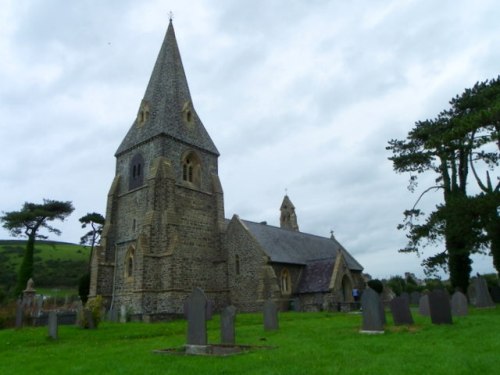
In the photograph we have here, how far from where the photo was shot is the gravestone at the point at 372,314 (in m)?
12.1

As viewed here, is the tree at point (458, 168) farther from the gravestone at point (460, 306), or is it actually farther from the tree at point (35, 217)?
the tree at point (35, 217)

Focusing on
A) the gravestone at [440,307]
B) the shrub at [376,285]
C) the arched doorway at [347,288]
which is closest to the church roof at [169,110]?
the arched doorway at [347,288]

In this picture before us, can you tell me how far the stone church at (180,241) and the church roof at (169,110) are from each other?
0.11 meters

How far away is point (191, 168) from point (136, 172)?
3907 millimetres

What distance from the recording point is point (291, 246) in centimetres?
3322

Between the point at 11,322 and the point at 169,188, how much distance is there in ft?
37.0

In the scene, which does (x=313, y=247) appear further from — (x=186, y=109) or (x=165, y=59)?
(x=165, y=59)

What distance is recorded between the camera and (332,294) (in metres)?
27.2

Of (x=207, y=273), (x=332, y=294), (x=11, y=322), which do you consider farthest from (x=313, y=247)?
(x=11, y=322)

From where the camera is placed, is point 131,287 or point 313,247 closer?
point 131,287

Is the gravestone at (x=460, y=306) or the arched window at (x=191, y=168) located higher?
the arched window at (x=191, y=168)

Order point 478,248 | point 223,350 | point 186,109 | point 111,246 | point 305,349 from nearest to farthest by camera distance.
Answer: point 305,349
point 223,350
point 478,248
point 111,246
point 186,109


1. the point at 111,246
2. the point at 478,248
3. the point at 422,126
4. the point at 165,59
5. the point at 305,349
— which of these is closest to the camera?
the point at 305,349

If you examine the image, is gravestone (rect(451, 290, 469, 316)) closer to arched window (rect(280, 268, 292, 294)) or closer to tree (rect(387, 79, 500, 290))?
tree (rect(387, 79, 500, 290))
